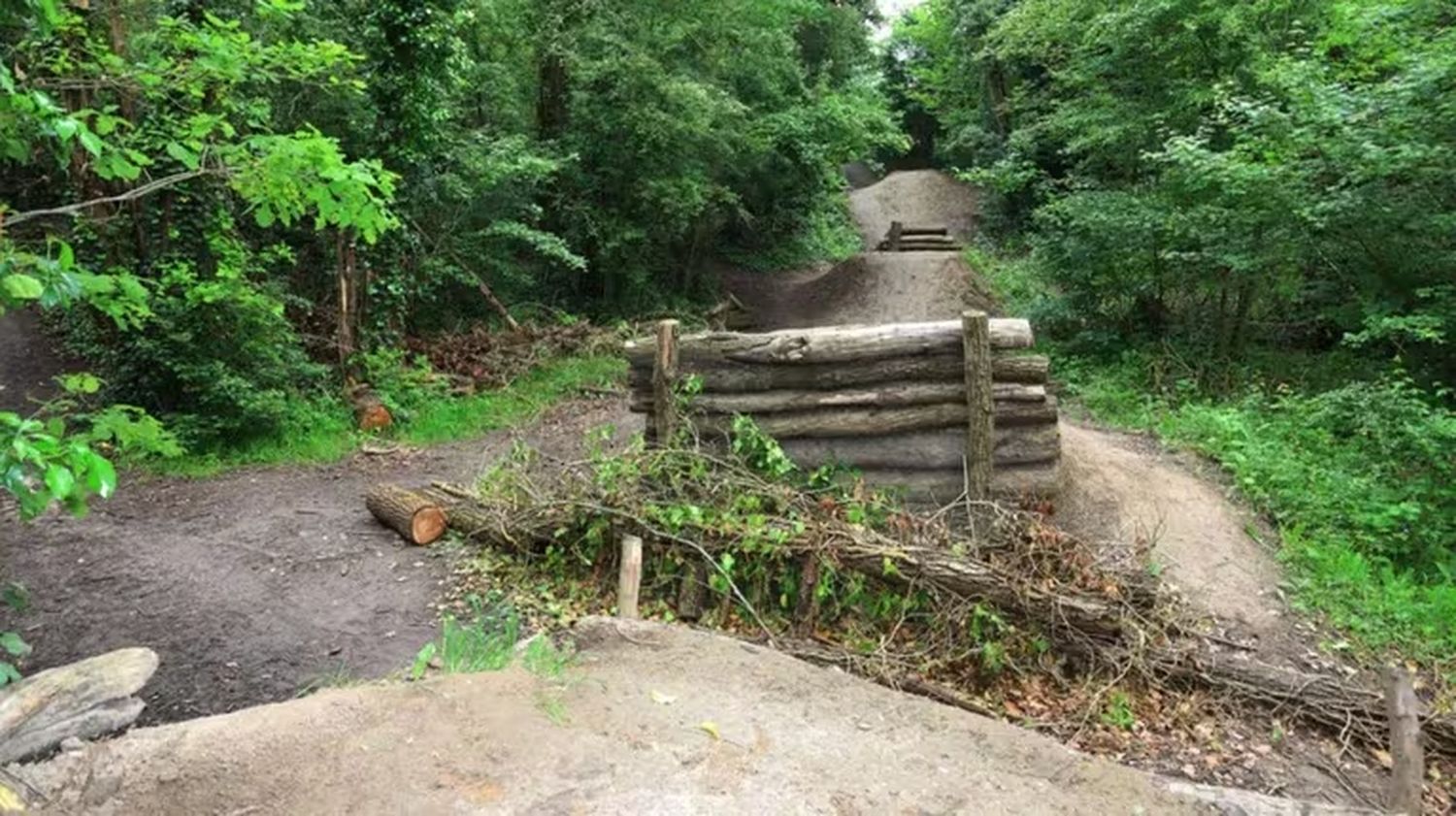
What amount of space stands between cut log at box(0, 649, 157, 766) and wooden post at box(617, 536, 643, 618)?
2725 millimetres

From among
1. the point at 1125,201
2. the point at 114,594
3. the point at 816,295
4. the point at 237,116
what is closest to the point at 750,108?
the point at 816,295

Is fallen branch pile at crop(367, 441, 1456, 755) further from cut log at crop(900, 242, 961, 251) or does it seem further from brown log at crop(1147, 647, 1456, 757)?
cut log at crop(900, 242, 961, 251)

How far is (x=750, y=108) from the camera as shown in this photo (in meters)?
16.5

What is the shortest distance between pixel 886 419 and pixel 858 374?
473mm

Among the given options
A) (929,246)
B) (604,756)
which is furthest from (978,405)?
(929,246)

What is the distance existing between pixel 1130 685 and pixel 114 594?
711 cm

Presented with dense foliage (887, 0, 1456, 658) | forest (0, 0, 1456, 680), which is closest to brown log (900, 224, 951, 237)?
forest (0, 0, 1456, 680)

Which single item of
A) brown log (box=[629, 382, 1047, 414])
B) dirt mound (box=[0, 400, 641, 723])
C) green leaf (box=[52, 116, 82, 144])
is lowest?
dirt mound (box=[0, 400, 641, 723])

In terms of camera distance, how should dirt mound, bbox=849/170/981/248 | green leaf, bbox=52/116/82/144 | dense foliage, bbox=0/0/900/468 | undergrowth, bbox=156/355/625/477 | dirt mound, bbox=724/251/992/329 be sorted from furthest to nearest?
dirt mound, bbox=849/170/981/248
dirt mound, bbox=724/251/992/329
undergrowth, bbox=156/355/625/477
dense foliage, bbox=0/0/900/468
green leaf, bbox=52/116/82/144

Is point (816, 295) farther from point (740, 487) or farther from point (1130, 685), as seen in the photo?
point (1130, 685)

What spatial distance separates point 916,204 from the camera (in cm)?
2883

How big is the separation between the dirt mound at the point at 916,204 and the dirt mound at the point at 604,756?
22087 millimetres

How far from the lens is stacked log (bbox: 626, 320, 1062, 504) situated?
7.28 m

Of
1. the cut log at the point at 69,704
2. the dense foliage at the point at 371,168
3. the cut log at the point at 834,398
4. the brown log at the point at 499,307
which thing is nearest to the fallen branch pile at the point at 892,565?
the cut log at the point at 834,398
